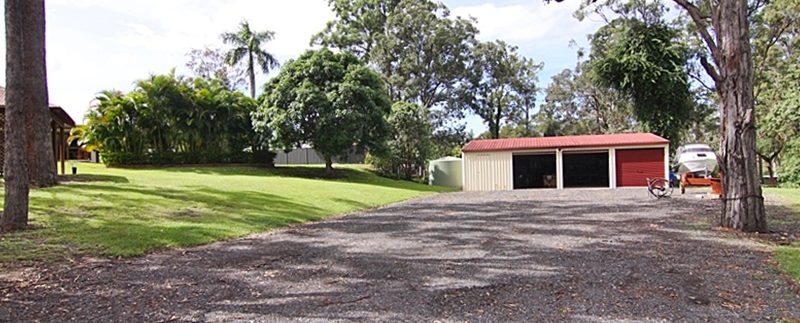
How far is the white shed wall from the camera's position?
24844 mm

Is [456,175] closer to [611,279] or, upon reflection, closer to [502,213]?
[502,213]

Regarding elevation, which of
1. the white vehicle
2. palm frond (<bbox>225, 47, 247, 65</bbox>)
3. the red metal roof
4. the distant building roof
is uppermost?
palm frond (<bbox>225, 47, 247, 65</bbox>)

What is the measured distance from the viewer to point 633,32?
29359 mm

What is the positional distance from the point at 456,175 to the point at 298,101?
33.2ft

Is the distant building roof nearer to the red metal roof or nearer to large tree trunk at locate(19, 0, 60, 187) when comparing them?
large tree trunk at locate(19, 0, 60, 187)

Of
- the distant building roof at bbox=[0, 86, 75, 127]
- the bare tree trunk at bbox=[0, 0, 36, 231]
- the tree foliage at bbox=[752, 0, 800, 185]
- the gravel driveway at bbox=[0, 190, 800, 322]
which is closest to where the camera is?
the gravel driveway at bbox=[0, 190, 800, 322]

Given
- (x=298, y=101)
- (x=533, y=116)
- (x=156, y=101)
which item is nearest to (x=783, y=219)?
(x=298, y=101)

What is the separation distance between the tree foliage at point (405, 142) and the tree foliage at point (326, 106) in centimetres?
358

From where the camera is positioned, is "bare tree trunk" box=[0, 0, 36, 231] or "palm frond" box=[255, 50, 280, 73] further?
"palm frond" box=[255, 50, 280, 73]

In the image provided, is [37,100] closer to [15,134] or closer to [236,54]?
[15,134]

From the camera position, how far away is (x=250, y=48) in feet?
116

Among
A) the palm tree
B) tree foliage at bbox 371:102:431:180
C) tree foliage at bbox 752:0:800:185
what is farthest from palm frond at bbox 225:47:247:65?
tree foliage at bbox 752:0:800:185

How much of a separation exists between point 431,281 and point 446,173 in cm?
2375

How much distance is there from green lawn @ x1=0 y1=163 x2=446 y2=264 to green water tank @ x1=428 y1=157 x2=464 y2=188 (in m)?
11.9
